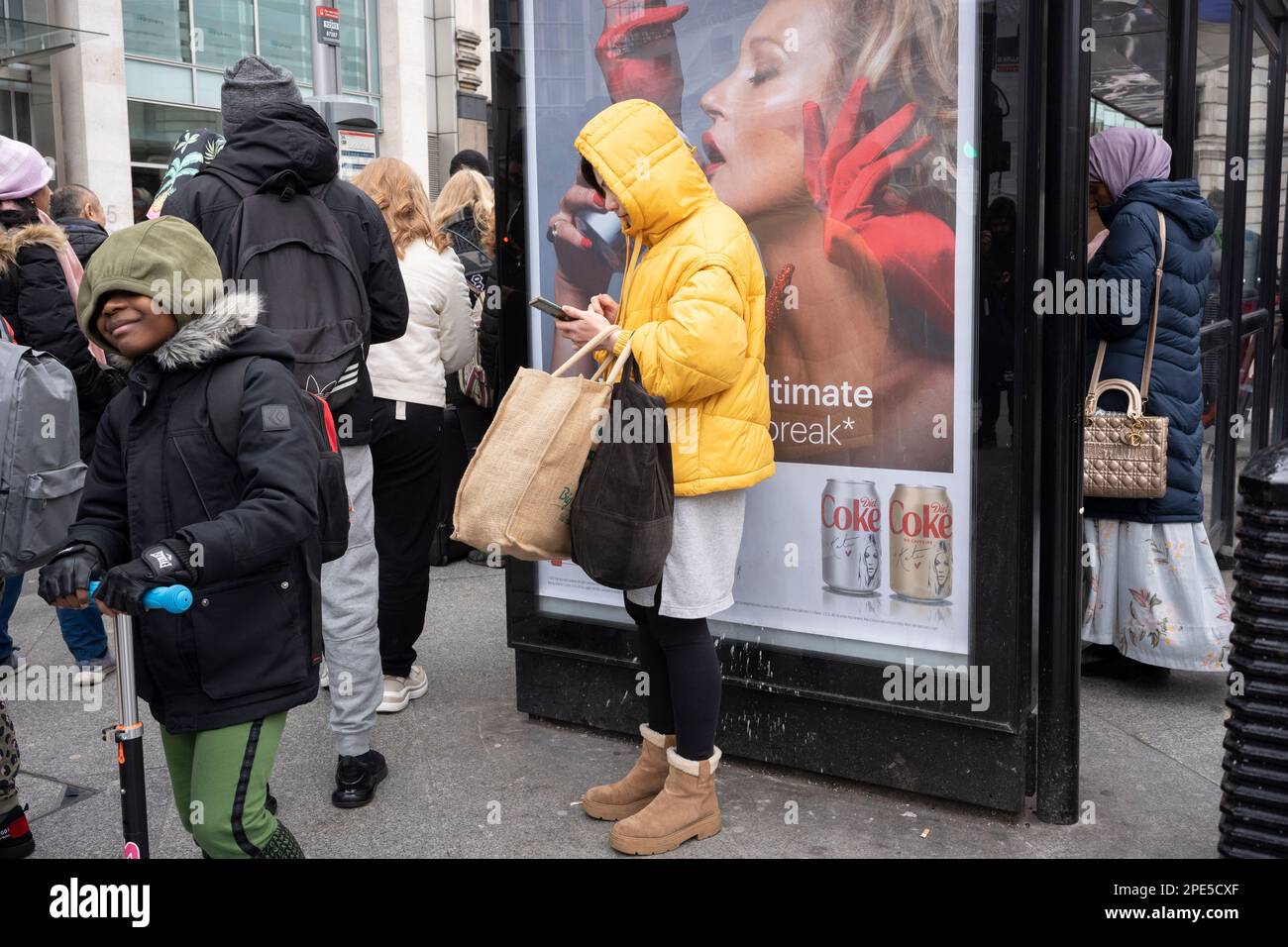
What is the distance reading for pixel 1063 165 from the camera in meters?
3.37

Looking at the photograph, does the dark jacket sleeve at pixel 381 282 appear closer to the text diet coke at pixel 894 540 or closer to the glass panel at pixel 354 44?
the text diet coke at pixel 894 540

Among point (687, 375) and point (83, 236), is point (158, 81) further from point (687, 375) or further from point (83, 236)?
point (687, 375)

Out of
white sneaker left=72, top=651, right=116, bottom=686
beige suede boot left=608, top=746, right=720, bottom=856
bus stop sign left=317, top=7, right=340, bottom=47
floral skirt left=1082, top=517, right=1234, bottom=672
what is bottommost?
white sneaker left=72, top=651, right=116, bottom=686

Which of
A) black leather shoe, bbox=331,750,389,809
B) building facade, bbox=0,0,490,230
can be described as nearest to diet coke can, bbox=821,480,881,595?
black leather shoe, bbox=331,750,389,809

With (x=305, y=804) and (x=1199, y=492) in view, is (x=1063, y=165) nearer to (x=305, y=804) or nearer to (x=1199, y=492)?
(x=1199, y=492)

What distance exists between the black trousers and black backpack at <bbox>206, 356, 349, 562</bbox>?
1674 mm

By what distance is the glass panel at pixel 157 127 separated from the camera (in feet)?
52.5

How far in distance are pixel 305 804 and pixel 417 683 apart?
3.43 feet

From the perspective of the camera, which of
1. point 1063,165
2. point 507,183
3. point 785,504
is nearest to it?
point 1063,165

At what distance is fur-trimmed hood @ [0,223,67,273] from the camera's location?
4.84 meters

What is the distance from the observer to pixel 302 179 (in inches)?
143

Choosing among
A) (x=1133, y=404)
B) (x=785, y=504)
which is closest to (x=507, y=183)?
(x=785, y=504)

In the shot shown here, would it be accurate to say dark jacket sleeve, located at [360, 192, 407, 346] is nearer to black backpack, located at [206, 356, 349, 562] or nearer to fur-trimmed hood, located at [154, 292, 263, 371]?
black backpack, located at [206, 356, 349, 562]
